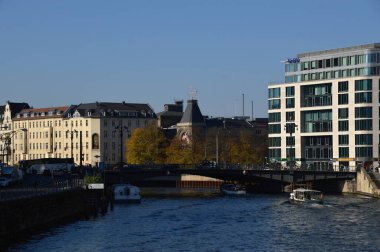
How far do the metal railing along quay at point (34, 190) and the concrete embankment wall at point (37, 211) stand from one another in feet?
2.87

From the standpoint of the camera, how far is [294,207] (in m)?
122

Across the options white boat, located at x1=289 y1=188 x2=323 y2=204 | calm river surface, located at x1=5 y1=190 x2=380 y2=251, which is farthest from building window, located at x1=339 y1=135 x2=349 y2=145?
calm river surface, located at x1=5 y1=190 x2=380 y2=251

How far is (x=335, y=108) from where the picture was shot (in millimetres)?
188500

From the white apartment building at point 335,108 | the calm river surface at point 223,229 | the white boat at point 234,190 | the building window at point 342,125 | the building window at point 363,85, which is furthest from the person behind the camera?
the building window at point 342,125

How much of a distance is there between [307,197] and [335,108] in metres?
61.1

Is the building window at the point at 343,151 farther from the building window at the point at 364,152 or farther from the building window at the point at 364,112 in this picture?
the building window at the point at 364,112

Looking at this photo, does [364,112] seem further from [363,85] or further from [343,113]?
[343,113]

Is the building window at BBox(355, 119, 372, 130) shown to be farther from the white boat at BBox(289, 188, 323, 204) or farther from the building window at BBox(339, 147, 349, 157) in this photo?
the white boat at BBox(289, 188, 323, 204)

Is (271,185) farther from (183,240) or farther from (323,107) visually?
(183,240)

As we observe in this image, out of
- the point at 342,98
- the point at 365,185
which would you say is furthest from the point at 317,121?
the point at 365,185

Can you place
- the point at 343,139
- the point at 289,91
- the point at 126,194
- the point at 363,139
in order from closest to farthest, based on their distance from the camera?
the point at 126,194 < the point at 363,139 < the point at 343,139 < the point at 289,91

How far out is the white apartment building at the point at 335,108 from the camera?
181750mm

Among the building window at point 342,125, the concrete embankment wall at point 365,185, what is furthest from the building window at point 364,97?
the concrete embankment wall at point 365,185

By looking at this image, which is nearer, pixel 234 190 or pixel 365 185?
pixel 365 185
